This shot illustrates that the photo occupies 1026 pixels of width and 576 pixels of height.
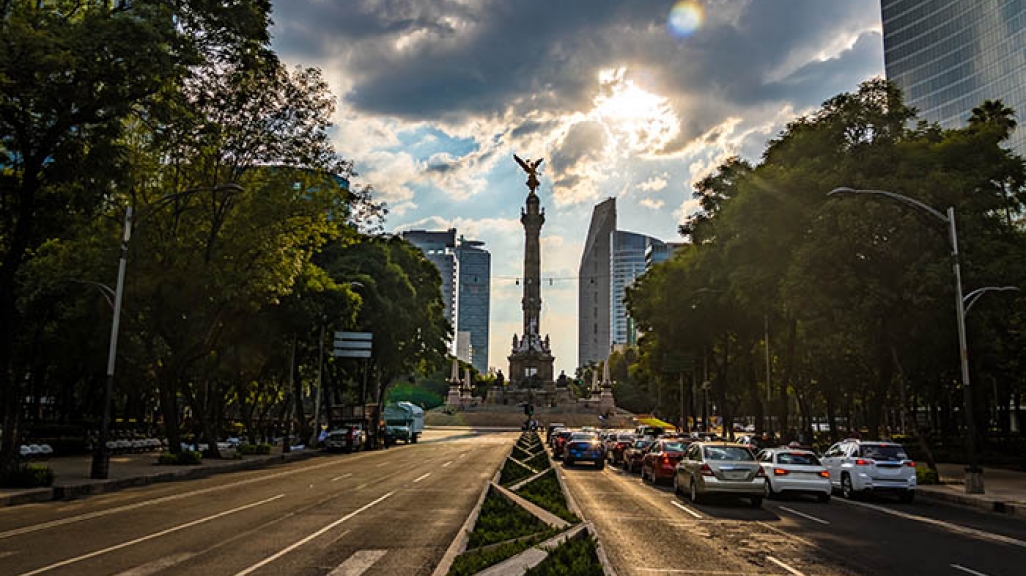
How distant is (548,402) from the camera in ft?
353

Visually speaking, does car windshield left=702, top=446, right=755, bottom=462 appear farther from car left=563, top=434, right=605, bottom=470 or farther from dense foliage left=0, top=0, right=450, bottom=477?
dense foliage left=0, top=0, right=450, bottom=477

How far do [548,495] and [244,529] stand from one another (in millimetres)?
6411

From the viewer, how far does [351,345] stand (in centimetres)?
4544

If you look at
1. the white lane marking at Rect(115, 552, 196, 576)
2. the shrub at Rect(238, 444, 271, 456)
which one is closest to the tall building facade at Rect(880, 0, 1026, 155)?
the shrub at Rect(238, 444, 271, 456)

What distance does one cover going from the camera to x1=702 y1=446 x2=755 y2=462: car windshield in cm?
1991

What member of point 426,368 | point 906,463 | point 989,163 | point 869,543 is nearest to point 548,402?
point 426,368

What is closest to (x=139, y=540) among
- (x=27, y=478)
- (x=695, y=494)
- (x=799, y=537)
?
(x=27, y=478)

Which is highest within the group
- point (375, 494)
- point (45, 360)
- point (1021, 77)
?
point (1021, 77)

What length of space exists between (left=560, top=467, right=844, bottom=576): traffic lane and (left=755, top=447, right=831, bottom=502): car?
306 centimetres

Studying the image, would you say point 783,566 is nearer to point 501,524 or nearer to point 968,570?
point 968,570

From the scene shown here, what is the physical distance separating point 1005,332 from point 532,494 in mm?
30130

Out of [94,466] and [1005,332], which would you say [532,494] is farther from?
[1005,332]

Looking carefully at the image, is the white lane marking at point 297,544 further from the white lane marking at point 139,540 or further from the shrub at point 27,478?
the shrub at point 27,478

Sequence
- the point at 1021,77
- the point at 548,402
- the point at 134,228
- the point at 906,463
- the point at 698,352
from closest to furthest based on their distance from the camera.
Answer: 1. the point at 906,463
2. the point at 134,228
3. the point at 698,352
4. the point at 1021,77
5. the point at 548,402
